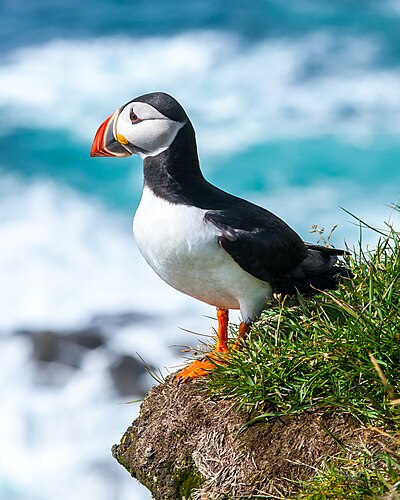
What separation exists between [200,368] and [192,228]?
35.8 inches

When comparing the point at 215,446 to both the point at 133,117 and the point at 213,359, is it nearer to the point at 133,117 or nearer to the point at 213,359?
the point at 213,359

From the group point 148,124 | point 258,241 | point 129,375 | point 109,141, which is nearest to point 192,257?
point 258,241

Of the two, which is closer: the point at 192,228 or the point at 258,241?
the point at 192,228

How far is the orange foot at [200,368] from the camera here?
4.86 m

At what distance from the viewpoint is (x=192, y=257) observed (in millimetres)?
4750

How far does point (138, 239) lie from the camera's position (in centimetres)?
503

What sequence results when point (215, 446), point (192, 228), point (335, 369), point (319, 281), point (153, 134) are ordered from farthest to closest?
point (319, 281) → point (153, 134) → point (192, 228) → point (215, 446) → point (335, 369)

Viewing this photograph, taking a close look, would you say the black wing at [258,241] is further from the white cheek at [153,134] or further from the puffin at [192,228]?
the white cheek at [153,134]

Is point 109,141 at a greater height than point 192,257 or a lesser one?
greater

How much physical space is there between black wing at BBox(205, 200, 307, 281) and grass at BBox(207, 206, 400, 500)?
10.6 inches

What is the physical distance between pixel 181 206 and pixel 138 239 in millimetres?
402

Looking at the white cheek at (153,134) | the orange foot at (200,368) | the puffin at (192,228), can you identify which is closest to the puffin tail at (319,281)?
the puffin at (192,228)

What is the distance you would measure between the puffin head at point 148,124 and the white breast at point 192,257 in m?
0.28

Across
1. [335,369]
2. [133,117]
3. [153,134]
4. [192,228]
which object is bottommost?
[335,369]
